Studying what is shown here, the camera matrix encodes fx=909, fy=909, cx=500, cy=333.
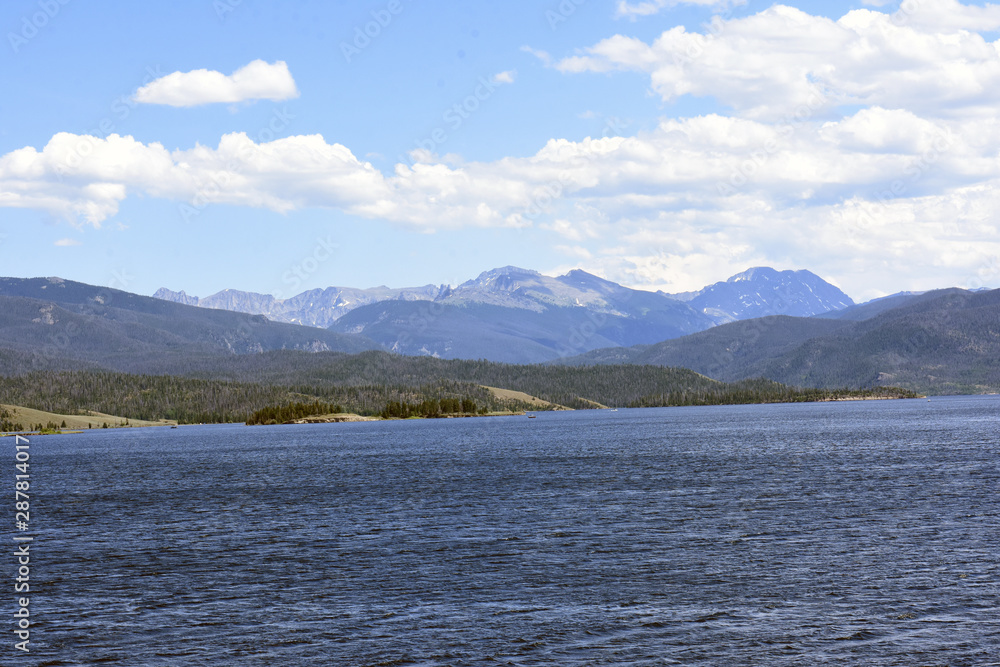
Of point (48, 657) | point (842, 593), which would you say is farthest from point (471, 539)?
point (48, 657)

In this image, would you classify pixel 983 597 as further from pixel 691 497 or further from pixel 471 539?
pixel 691 497

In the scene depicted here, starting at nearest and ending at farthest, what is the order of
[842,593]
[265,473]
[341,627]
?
1. [341,627]
2. [842,593]
3. [265,473]

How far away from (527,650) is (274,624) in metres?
14.0

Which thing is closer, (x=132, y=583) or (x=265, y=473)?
(x=132, y=583)

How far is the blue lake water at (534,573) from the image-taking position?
4100 centimetres

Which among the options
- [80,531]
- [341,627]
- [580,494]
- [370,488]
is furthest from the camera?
[370,488]

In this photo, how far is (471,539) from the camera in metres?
71.1

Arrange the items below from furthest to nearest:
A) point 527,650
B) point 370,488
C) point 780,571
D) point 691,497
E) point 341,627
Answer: point 370,488
point 691,497
point 780,571
point 341,627
point 527,650

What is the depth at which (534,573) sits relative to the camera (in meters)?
57.1

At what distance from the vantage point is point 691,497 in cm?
9462

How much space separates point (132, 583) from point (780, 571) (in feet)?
132

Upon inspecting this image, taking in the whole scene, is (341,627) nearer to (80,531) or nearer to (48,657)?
(48,657)

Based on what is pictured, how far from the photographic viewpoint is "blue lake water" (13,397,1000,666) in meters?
41.0

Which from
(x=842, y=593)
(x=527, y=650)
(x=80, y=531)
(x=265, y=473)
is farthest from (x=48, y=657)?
(x=265, y=473)
